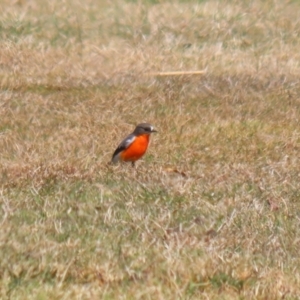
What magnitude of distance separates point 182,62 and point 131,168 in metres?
4.72

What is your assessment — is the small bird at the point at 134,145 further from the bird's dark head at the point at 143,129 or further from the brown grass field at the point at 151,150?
the brown grass field at the point at 151,150

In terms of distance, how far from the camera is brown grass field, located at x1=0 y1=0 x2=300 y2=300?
5.95 metres

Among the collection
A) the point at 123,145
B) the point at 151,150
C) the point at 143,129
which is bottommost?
the point at 151,150

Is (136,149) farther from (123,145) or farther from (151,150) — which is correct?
(151,150)

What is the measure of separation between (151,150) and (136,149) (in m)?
0.53

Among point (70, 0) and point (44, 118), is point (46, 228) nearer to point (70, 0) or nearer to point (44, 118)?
point (44, 118)

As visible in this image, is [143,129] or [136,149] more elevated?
[136,149]

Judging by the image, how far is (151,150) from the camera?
9.53 m

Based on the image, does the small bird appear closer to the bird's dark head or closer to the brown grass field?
the bird's dark head

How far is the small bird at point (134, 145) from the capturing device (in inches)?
350

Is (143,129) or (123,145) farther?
(143,129)

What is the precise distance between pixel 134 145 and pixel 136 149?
0.04 meters

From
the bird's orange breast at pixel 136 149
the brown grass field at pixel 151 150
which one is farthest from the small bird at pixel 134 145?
the brown grass field at pixel 151 150

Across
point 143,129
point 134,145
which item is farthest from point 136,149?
point 143,129
